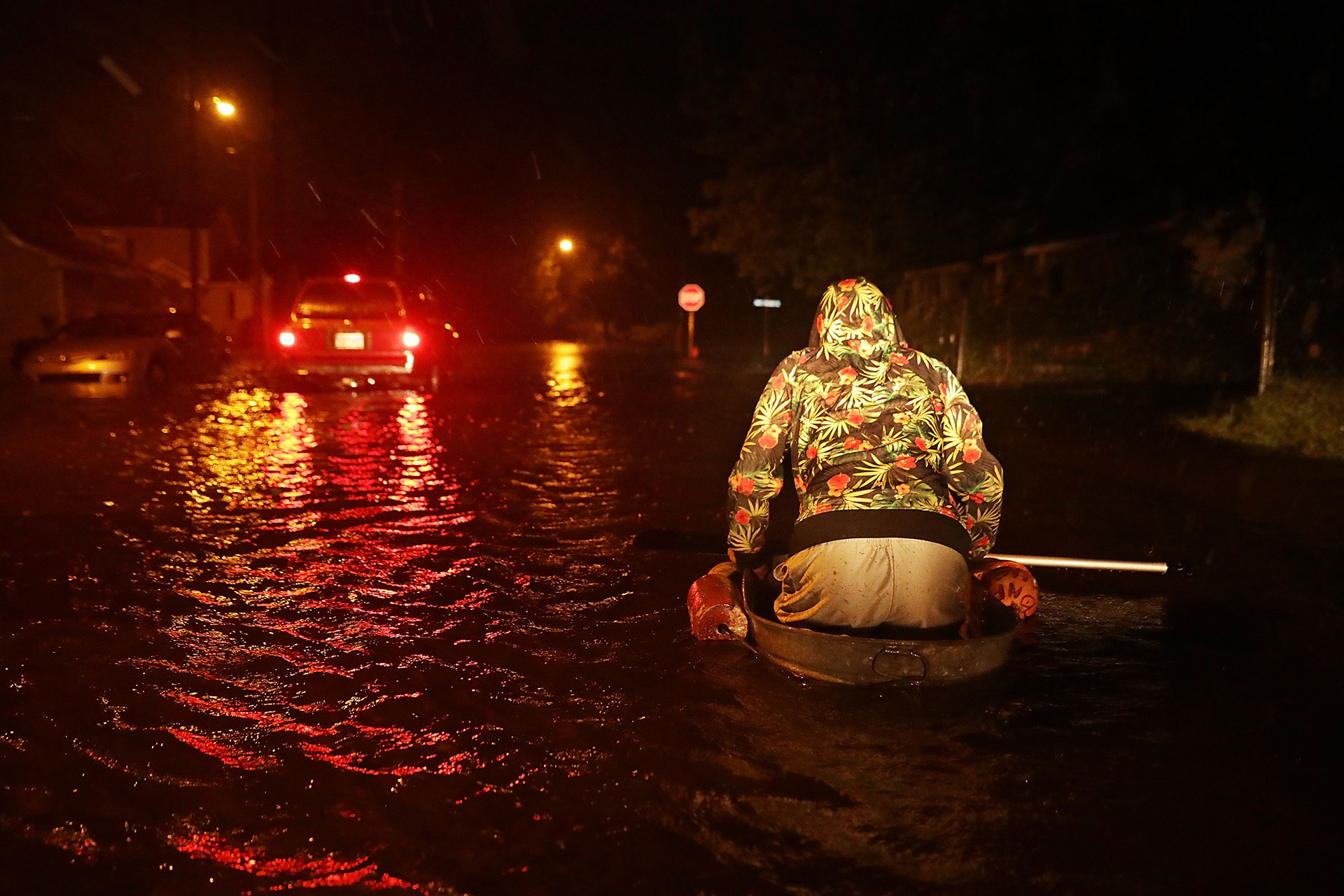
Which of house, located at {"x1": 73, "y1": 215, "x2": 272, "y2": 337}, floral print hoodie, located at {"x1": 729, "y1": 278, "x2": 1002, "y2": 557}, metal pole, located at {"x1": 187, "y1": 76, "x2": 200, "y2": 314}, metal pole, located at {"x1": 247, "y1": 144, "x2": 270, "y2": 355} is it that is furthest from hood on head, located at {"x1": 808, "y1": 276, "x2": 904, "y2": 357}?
house, located at {"x1": 73, "y1": 215, "x2": 272, "y2": 337}

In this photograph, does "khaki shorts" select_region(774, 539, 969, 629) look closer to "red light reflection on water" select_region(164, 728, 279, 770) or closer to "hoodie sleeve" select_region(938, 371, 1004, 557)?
"hoodie sleeve" select_region(938, 371, 1004, 557)

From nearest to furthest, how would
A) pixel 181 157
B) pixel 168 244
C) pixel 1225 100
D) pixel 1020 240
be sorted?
pixel 1225 100
pixel 1020 240
pixel 168 244
pixel 181 157

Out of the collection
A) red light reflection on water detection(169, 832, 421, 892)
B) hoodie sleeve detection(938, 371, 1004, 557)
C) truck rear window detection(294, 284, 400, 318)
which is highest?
truck rear window detection(294, 284, 400, 318)

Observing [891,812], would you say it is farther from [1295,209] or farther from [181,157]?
[181,157]

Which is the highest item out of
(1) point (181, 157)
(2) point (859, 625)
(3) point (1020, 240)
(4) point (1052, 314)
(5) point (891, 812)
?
(1) point (181, 157)

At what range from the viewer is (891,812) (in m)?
3.58

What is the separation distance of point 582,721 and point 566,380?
20725mm

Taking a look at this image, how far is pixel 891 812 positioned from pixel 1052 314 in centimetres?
2306

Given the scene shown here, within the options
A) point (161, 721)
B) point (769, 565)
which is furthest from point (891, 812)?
point (161, 721)

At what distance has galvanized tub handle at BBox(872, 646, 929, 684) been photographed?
4.23 metres

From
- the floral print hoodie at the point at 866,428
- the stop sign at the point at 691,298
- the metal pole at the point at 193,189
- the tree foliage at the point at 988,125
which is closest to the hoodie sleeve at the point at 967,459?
the floral print hoodie at the point at 866,428

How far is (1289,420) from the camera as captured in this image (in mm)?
13484

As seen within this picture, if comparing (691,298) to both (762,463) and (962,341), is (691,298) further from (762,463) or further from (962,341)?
(762,463)

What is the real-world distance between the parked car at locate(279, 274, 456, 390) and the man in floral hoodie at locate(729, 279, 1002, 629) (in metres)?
13.8
